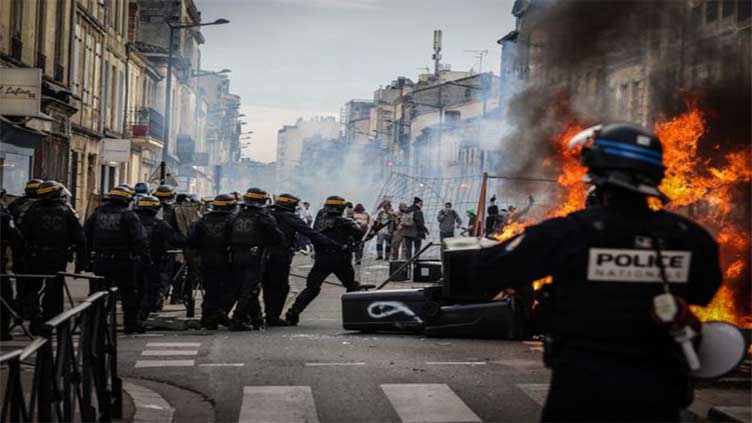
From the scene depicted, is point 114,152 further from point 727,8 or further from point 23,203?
point 727,8

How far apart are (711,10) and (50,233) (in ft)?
29.9

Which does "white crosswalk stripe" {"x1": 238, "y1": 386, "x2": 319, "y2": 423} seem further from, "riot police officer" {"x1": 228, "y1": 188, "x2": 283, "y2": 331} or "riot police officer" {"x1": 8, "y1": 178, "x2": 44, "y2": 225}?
"riot police officer" {"x1": 8, "y1": 178, "x2": 44, "y2": 225}

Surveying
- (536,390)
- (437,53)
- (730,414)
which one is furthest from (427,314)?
(437,53)

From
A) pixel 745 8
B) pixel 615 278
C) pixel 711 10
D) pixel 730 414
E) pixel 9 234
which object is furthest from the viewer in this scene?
pixel 745 8

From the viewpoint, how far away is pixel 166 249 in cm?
1528

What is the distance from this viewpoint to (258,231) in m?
14.2

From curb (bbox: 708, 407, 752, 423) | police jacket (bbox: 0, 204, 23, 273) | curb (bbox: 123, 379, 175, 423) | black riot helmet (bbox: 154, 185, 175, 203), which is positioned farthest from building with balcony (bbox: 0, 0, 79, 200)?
curb (bbox: 708, 407, 752, 423)

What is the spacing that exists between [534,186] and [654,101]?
3.51m

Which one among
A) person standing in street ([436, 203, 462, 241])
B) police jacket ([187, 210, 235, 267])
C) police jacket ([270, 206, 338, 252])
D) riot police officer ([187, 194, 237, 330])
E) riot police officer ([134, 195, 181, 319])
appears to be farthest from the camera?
person standing in street ([436, 203, 462, 241])

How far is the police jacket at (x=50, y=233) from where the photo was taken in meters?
12.9

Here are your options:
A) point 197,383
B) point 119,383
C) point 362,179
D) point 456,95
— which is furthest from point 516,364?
point 362,179

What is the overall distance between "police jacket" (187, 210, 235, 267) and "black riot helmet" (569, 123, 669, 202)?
33.6ft

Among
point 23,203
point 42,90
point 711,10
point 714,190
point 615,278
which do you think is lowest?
point 615,278

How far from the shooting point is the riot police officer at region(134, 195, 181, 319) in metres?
14.6
